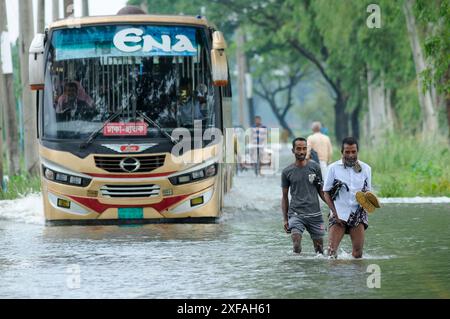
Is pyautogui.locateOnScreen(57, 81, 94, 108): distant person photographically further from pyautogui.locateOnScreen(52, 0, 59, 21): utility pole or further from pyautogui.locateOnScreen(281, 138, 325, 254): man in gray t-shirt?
pyautogui.locateOnScreen(52, 0, 59, 21): utility pole

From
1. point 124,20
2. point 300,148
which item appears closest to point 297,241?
point 300,148

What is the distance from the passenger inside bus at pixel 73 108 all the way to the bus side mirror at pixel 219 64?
6.50 feet

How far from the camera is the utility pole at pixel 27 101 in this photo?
107 feet

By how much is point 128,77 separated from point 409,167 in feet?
53.4

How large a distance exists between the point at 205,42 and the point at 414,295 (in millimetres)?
8858

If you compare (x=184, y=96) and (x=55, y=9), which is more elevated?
(x=55, y=9)

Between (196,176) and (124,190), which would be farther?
(196,176)

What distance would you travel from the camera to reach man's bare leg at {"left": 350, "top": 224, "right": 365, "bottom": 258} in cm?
1442

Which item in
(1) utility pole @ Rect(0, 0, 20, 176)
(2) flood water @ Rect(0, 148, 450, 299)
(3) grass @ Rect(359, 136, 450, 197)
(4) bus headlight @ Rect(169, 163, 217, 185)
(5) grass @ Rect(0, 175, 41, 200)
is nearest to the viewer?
(2) flood water @ Rect(0, 148, 450, 299)

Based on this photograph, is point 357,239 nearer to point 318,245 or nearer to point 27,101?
point 318,245

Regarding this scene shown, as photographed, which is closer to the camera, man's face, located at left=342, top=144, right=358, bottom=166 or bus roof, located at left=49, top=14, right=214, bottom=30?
man's face, located at left=342, top=144, right=358, bottom=166

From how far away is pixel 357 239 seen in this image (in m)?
14.6

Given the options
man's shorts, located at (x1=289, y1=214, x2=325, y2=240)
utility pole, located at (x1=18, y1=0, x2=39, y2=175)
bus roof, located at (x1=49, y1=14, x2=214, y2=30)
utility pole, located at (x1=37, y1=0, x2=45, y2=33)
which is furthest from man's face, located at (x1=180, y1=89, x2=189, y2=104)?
utility pole, located at (x1=37, y1=0, x2=45, y2=33)

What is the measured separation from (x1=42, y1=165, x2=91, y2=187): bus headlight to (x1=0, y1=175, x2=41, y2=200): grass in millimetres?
7960
